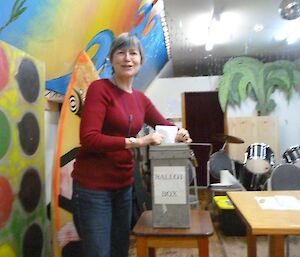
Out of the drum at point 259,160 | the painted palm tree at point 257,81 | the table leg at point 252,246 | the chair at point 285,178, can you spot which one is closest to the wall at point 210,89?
the painted palm tree at point 257,81

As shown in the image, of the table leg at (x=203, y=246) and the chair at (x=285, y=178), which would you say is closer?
the table leg at (x=203, y=246)

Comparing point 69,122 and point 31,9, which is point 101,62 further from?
point 31,9

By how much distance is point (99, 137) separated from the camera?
1.20 m

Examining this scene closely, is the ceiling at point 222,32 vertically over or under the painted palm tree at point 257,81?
over

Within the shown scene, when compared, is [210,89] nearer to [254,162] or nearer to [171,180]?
[254,162]

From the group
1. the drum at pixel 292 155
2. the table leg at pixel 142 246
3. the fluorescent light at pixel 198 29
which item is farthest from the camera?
the fluorescent light at pixel 198 29

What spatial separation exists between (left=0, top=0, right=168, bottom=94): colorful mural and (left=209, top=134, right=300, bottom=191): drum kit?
5.85 ft

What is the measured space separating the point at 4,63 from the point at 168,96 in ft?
14.7

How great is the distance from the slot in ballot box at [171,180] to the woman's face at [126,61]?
1.10ft

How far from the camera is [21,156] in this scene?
1597 millimetres

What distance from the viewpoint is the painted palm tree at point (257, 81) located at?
18.0ft

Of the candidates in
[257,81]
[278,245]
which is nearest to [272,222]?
[278,245]

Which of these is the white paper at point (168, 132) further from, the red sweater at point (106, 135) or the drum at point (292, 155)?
the drum at point (292, 155)

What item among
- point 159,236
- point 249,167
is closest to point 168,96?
point 249,167
